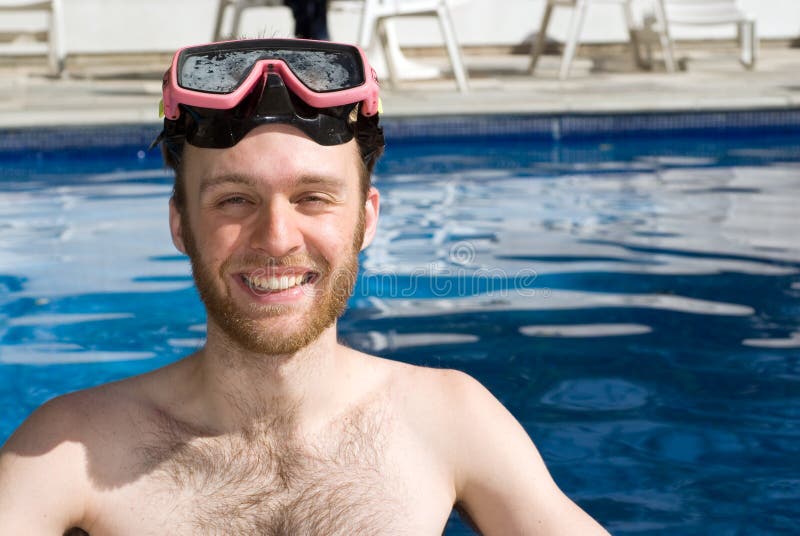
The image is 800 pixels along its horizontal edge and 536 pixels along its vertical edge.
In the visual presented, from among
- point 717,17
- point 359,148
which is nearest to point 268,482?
point 359,148

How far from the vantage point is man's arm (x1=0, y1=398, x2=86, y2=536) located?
2.24 m

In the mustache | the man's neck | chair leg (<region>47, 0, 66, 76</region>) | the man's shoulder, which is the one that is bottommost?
chair leg (<region>47, 0, 66, 76</region>)

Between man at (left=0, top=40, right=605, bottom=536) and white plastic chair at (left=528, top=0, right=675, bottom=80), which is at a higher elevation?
man at (left=0, top=40, right=605, bottom=536)

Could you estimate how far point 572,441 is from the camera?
13.5 ft

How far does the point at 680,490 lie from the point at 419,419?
1506 mm

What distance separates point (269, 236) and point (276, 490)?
0.56 m

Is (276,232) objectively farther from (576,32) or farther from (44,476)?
(576,32)

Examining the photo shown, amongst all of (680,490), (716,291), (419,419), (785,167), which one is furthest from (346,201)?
(785,167)

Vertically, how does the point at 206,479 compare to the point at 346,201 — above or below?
below

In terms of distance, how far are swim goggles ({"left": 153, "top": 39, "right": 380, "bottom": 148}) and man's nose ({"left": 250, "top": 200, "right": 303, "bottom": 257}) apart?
0.17 meters

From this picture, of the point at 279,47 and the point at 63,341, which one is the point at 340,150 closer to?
the point at 279,47

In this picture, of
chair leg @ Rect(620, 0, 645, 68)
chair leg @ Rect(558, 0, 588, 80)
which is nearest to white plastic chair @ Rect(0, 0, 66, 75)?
chair leg @ Rect(558, 0, 588, 80)

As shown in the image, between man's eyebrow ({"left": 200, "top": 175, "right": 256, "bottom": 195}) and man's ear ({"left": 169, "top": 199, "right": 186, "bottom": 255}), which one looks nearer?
man's eyebrow ({"left": 200, "top": 175, "right": 256, "bottom": 195})

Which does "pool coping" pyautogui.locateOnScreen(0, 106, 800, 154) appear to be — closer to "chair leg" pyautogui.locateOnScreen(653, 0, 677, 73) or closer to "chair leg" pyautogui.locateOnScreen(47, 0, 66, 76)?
"chair leg" pyautogui.locateOnScreen(653, 0, 677, 73)
